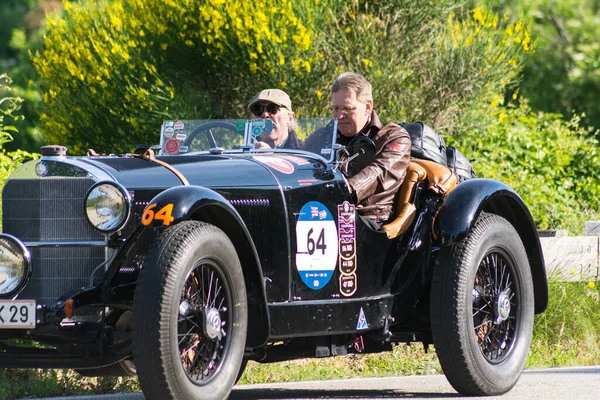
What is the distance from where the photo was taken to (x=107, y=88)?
1273cm

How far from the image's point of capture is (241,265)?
17.7 ft

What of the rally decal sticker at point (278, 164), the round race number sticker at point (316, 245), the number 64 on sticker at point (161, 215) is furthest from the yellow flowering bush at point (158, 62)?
the number 64 on sticker at point (161, 215)

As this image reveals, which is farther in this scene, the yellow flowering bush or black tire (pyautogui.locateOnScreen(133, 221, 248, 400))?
the yellow flowering bush

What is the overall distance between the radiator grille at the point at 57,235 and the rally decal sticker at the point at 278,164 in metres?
1.04

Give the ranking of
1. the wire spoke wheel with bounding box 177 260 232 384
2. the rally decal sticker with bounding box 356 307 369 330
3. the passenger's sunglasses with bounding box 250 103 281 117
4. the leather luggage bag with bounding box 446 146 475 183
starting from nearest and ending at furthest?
the wire spoke wheel with bounding box 177 260 232 384 → the rally decal sticker with bounding box 356 307 369 330 → the passenger's sunglasses with bounding box 250 103 281 117 → the leather luggage bag with bounding box 446 146 475 183

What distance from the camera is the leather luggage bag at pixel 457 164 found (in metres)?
7.32

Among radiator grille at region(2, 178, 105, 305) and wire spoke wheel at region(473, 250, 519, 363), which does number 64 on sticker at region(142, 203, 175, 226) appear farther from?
wire spoke wheel at region(473, 250, 519, 363)

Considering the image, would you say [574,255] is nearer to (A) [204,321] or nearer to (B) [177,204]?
(A) [204,321]

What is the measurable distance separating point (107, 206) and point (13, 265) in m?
0.51

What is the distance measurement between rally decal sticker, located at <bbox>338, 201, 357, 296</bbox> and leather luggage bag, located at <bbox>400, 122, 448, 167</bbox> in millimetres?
1233

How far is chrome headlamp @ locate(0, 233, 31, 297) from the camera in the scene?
5070 millimetres

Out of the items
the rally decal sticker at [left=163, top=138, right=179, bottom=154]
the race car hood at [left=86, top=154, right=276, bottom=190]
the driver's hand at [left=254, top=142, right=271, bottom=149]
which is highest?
the driver's hand at [left=254, top=142, right=271, bottom=149]

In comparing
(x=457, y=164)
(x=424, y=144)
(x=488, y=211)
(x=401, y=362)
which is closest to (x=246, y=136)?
(x=424, y=144)

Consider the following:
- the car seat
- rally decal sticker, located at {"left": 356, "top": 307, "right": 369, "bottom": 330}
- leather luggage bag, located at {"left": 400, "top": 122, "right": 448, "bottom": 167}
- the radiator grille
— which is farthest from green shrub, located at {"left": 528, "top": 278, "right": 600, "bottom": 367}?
the radiator grille
